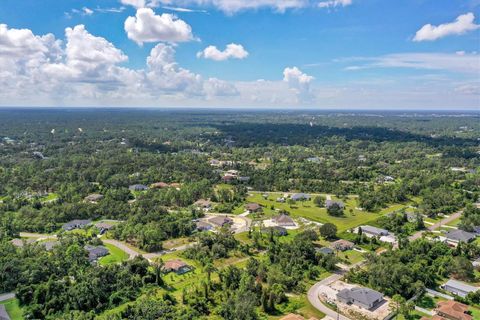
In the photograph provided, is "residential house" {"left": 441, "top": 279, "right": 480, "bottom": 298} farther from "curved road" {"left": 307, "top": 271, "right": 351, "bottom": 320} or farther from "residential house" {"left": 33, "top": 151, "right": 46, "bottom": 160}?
"residential house" {"left": 33, "top": 151, "right": 46, "bottom": 160}

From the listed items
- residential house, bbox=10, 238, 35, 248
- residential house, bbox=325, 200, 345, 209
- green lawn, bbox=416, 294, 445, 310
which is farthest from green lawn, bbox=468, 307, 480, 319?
residential house, bbox=10, 238, 35, 248

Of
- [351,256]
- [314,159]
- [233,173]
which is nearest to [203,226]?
[351,256]

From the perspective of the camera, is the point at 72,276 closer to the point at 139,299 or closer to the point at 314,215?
the point at 139,299

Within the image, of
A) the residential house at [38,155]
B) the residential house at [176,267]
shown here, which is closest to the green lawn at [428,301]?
the residential house at [176,267]

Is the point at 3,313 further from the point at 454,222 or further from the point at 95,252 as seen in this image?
the point at 454,222

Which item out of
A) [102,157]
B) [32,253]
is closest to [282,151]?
[102,157]

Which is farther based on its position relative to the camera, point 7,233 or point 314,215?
point 314,215

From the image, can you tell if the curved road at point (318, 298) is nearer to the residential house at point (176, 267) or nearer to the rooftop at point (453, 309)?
the rooftop at point (453, 309)
